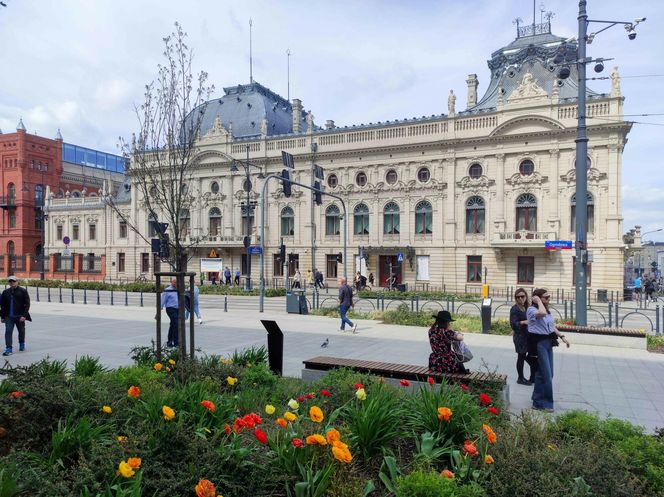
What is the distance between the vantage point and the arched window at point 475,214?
40.0m

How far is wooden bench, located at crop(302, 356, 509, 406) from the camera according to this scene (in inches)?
266

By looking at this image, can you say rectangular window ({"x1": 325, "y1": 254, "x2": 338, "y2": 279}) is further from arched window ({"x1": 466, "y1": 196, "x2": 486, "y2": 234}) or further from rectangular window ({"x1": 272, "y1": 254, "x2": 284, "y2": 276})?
arched window ({"x1": 466, "y1": 196, "x2": 486, "y2": 234})

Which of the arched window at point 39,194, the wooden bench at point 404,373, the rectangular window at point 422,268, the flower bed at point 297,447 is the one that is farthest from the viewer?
the arched window at point 39,194

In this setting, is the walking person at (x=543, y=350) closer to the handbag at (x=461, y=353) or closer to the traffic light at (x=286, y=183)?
the handbag at (x=461, y=353)

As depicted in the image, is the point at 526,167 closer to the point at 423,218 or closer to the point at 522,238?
the point at 522,238

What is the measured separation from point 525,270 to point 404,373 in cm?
3401

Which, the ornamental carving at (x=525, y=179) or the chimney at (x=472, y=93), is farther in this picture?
the chimney at (x=472, y=93)

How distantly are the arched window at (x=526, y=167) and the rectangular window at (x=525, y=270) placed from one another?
265 inches

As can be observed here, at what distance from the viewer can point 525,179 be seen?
38062mm

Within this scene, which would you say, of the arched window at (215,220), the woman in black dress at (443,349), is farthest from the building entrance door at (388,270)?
the woman in black dress at (443,349)

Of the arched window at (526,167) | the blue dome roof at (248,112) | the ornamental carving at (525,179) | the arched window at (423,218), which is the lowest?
the arched window at (423,218)

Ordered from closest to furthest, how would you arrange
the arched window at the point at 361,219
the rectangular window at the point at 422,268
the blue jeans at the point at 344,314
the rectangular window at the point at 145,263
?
the blue jeans at the point at 344,314 < the rectangular window at the point at 422,268 < the arched window at the point at 361,219 < the rectangular window at the point at 145,263

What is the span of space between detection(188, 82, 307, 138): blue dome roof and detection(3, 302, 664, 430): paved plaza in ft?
113

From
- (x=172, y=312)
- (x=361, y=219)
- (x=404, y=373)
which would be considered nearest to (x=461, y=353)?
(x=404, y=373)
